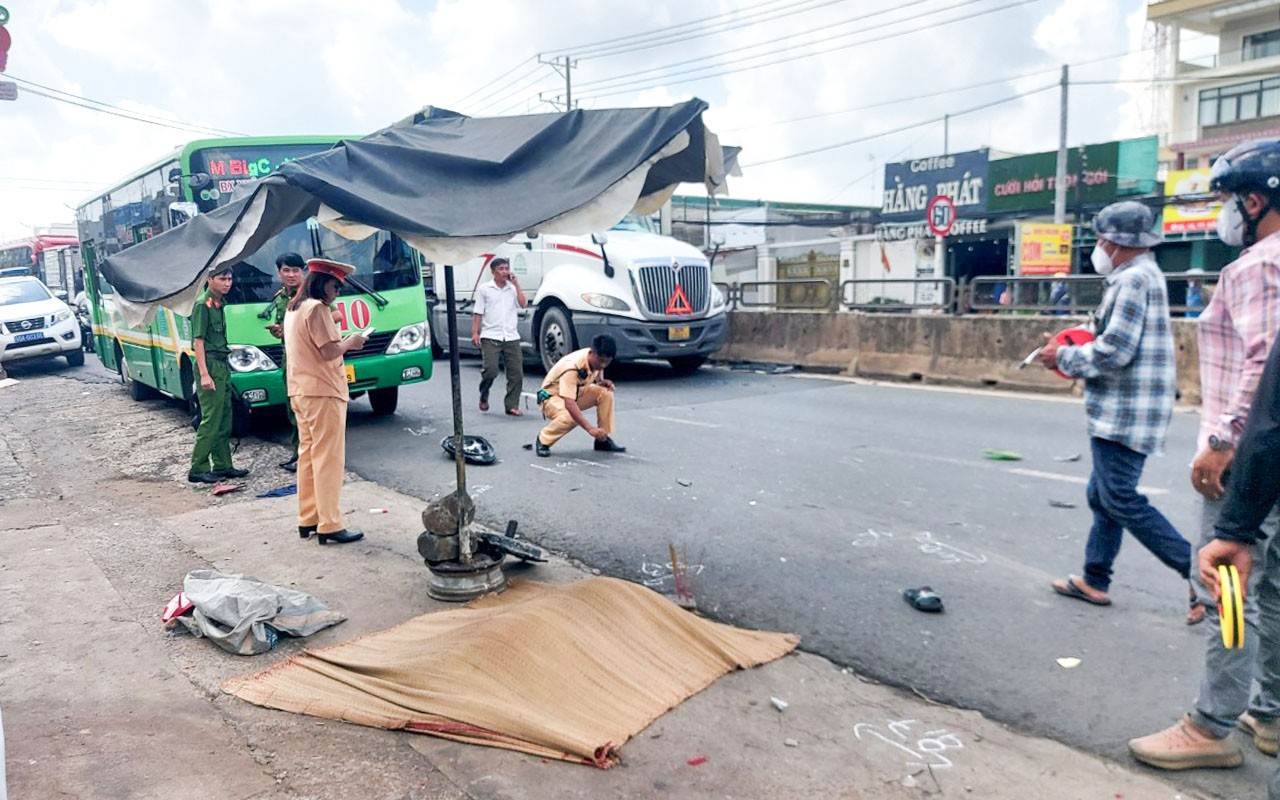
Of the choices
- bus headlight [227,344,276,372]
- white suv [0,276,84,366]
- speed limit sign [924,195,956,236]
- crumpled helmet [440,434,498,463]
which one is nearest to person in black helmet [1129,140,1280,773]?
crumpled helmet [440,434,498,463]

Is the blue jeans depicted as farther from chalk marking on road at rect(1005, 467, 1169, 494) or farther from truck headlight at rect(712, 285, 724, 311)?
truck headlight at rect(712, 285, 724, 311)

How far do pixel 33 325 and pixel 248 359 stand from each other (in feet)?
38.9

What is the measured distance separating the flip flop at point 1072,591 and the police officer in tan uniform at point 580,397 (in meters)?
4.25

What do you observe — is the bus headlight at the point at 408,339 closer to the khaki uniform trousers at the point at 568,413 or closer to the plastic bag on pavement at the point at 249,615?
the khaki uniform trousers at the point at 568,413

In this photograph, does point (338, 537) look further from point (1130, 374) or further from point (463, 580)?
point (1130, 374)

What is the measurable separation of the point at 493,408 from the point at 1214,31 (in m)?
41.3

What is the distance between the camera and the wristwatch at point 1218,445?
276 cm

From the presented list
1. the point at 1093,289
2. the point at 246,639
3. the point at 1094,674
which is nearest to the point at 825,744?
the point at 1094,674

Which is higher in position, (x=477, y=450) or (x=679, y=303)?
(x=679, y=303)

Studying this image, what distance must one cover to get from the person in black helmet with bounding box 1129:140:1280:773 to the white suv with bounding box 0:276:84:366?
19.9 metres

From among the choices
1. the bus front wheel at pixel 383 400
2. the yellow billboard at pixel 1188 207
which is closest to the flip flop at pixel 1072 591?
the bus front wheel at pixel 383 400

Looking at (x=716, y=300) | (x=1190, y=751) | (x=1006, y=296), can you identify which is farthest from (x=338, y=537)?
(x=1006, y=296)

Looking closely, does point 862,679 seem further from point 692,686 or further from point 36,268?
point 36,268

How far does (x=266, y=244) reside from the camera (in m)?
8.76
